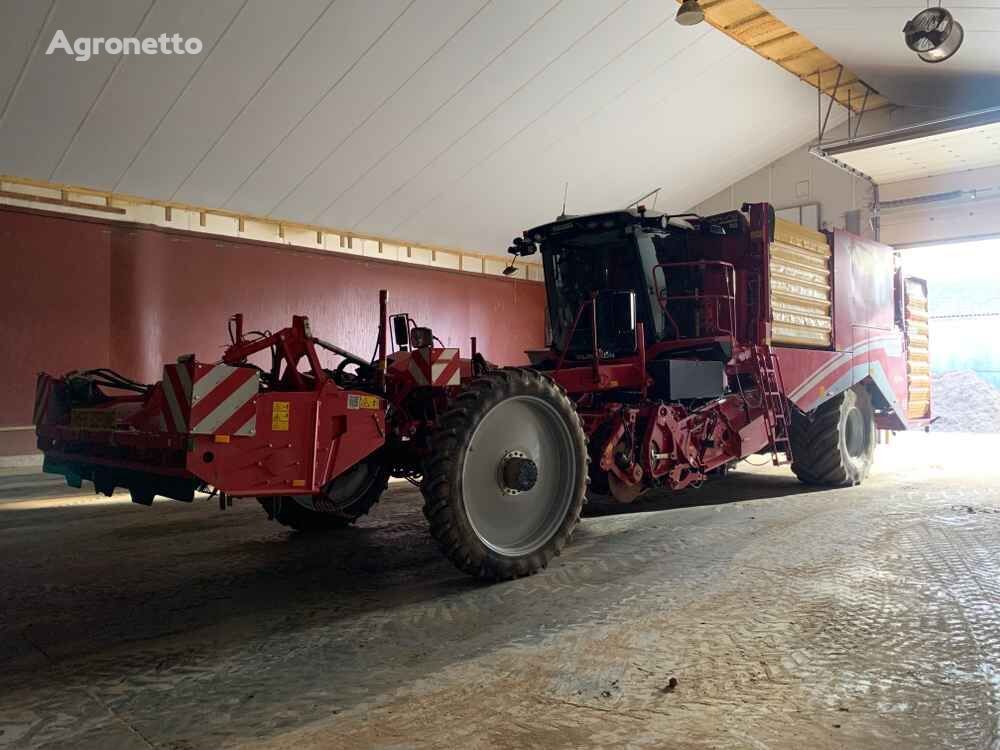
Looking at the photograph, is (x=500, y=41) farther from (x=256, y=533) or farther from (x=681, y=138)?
(x=256, y=533)

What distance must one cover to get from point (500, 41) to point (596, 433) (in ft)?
21.2

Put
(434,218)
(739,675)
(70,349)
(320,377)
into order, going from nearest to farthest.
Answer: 1. (739,675)
2. (320,377)
3. (70,349)
4. (434,218)

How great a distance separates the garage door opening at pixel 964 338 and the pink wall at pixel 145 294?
40.1 ft

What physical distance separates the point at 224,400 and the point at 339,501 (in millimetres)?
1955

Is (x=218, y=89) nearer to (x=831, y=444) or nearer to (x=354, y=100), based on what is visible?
(x=354, y=100)

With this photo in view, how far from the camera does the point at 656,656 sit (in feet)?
10.3

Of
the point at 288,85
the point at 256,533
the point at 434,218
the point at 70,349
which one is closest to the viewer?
the point at 256,533

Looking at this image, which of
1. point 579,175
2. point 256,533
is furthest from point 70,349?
point 579,175

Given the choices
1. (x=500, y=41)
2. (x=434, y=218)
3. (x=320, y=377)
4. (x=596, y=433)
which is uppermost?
(x=500, y=41)

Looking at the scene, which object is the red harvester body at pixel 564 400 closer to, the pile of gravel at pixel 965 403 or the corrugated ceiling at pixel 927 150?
the corrugated ceiling at pixel 927 150

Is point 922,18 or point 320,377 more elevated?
point 922,18

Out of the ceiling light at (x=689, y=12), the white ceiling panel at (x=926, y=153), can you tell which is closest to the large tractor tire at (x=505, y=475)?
the ceiling light at (x=689, y=12)

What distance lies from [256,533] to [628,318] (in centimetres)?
345

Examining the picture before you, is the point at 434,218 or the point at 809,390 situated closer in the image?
the point at 809,390
